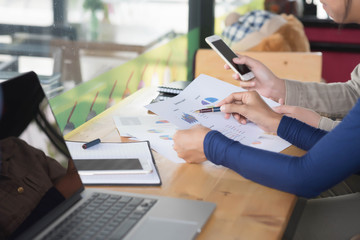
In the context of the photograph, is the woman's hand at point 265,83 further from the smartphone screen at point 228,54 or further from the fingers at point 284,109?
the fingers at point 284,109

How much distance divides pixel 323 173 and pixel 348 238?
331 mm

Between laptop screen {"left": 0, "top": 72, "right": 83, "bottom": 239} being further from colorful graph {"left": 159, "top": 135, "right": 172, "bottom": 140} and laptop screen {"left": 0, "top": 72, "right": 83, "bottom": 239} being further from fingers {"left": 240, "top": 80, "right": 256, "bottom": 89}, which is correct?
fingers {"left": 240, "top": 80, "right": 256, "bottom": 89}

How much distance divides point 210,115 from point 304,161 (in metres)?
0.45

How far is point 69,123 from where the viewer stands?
1560 millimetres

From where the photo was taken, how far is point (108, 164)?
1083 mm

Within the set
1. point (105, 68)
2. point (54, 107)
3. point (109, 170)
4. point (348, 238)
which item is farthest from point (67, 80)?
point (348, 238)

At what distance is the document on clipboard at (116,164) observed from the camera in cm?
102

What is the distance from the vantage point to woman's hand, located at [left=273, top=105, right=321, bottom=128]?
138 cm

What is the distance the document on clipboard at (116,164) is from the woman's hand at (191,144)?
0.23ft

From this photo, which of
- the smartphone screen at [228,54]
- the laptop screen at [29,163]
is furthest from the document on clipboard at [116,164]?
the smartphone screen at [228,54]

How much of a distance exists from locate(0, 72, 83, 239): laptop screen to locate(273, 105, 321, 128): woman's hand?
699 mm

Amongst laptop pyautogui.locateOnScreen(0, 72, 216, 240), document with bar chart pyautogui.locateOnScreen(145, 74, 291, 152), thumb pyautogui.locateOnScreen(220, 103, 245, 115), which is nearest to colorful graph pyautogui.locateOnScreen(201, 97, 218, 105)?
document with bar chart pyautogui.locateOnScreen(145, 74, 291, 152)

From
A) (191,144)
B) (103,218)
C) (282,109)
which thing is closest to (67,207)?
(103,218)

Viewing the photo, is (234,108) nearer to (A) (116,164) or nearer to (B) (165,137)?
(B) (165,137)
